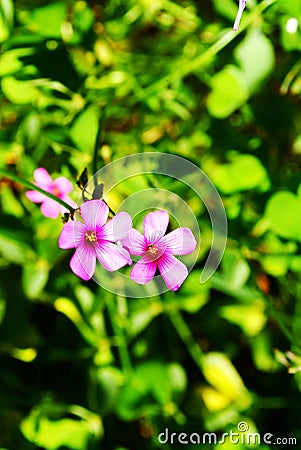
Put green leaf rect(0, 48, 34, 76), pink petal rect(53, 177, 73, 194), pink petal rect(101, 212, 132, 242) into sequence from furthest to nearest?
green leaf rect(0, 48, 34, 76), pink petal rect(53, 177, 73, 194), pink petal rect(101, 212, 132, 242)

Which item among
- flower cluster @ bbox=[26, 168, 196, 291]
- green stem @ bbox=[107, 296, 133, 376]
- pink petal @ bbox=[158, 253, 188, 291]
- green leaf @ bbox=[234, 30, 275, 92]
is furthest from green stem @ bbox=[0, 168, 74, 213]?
green leaf @ bbox=[234, 30, 275, 92]

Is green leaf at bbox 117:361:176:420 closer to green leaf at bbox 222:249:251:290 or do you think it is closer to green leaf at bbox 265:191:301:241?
green leaf at bbox 222:249:251:290

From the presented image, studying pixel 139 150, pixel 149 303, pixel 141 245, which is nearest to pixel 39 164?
pixel 139 150

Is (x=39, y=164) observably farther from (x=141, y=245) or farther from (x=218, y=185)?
(x=141, y=245)

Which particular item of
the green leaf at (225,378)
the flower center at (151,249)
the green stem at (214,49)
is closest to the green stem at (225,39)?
the green stem at (214,49)

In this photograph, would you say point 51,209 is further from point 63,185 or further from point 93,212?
point 93,212

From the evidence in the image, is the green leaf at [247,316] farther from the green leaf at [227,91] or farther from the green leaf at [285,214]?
the green leaf at [227,91]
